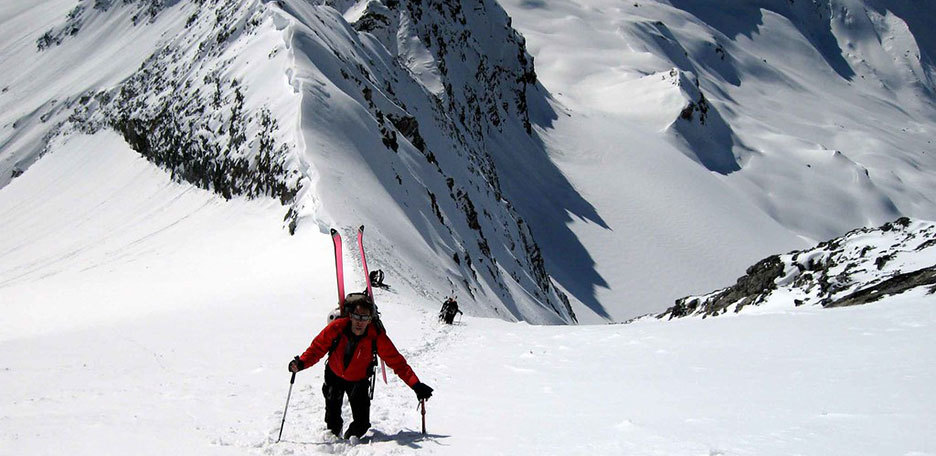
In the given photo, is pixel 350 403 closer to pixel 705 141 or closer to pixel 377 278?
pixel 377 278

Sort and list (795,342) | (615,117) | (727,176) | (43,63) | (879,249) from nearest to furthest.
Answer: (795,342) < (879,249) < (43,63) < (727,176) < (615,117)

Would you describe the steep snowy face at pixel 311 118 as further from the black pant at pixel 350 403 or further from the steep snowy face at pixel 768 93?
the steep snowy face at pixel 768 93

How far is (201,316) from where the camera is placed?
1434 cm

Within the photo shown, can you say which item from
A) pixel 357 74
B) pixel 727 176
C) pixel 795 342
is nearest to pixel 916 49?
pixel 727 176

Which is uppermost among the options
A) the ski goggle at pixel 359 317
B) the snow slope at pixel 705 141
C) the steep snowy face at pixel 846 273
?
the snow slope at pixel 705 141

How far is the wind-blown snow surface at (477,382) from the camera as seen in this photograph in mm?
6219

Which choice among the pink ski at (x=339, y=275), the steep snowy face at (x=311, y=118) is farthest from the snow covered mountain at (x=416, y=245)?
the pink ski at (x=339, y=275)

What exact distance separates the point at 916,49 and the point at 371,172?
220 meters

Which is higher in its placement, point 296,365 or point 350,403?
point 296,365

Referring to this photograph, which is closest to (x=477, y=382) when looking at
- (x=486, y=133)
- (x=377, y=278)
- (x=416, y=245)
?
(x=377, y=278)

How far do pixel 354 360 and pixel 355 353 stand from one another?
0.07 metres

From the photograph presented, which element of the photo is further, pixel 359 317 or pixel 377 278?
pixel 377 278

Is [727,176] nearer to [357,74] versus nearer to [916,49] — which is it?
[357,74]

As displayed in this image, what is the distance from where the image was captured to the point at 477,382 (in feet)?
32.1
